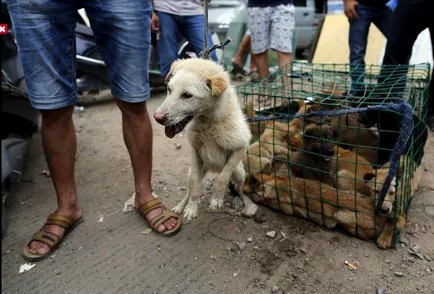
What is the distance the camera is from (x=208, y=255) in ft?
7.89

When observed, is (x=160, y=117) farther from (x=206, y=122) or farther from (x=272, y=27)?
(x=272, y=27)

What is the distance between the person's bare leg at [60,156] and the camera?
239cm

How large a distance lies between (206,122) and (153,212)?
0.85 meters

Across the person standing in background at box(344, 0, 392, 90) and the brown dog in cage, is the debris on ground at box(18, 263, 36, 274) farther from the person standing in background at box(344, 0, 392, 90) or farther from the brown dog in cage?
the person standing in background at box(344, 0, 392, 90)

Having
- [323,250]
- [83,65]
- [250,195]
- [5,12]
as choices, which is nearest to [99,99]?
[83,65]

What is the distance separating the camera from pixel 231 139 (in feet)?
7.80

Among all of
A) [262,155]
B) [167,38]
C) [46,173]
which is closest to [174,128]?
[262,155]

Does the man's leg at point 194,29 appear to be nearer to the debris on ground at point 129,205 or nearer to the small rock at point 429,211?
the debris on ground at point 129,205

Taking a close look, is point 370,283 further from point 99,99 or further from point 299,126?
point 99,99

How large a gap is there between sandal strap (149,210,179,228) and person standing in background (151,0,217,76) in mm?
2057

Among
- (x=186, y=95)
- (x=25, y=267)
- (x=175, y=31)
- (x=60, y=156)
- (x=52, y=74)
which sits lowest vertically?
(x=25, y=267)

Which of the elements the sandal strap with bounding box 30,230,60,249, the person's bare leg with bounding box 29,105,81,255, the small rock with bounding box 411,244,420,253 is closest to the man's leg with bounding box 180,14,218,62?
the person's bare leg with bounding box 29,105,81,255

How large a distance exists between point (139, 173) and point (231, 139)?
0.81m

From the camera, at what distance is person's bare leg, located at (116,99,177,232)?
8.21ft
